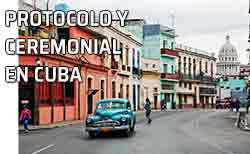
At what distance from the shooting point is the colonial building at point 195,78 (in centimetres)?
8431

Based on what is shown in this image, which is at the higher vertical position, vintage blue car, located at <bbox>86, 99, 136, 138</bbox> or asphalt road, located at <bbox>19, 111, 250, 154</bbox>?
vintage blue car, located at <bbox>86, 99, 136, 138</bbox>

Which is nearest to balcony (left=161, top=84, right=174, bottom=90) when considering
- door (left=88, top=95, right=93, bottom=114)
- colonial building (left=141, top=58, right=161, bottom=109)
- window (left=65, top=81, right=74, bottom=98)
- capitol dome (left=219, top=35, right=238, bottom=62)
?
colonial building (left=141, top=58, right=161, bottom=109)

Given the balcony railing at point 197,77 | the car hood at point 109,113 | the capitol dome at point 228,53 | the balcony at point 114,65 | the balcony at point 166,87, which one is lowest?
the car hood at point 109,113

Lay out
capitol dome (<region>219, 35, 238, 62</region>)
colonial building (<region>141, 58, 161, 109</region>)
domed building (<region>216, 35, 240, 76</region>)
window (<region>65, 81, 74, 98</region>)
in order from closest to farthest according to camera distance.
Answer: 1. window (<region>65, 81, 74, 98</region>)
2. colonial building (<region>141, 58, 161, 109</region>)
3. domed building (<region>216, 35, 240, 76</region>)
4. capitol dome (<region>219, 35, 238, 62</region>)

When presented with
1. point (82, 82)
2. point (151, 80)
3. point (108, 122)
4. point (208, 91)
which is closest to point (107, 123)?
point (108, 122)

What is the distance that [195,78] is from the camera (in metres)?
89.4

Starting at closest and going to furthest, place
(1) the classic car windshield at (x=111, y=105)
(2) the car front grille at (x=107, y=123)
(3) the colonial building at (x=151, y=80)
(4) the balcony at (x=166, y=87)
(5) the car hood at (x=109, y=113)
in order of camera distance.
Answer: (2) the car front grille at (x=107, y=123) < (5) the car hood at (x=109, y=113) < (1) the classic car windshield at (x=111, y=105) < (3) the colonial building at (x=151, y=80) < (4) the balcony at (x=166, y=87)

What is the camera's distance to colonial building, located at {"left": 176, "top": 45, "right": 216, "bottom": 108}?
277 feet

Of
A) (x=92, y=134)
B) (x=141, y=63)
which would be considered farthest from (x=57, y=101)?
(x=141, y=63)

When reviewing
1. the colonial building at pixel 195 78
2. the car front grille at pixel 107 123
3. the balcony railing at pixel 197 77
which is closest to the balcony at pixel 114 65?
the car front grille at pixel 107 123

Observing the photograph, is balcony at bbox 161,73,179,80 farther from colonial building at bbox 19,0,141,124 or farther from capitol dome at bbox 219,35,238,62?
capitol dome at bbox 219,35,238,62

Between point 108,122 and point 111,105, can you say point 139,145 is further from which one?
point 111,105

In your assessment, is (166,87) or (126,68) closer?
(126,68)

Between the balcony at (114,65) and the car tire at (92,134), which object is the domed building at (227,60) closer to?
the balcony at (114,65)
